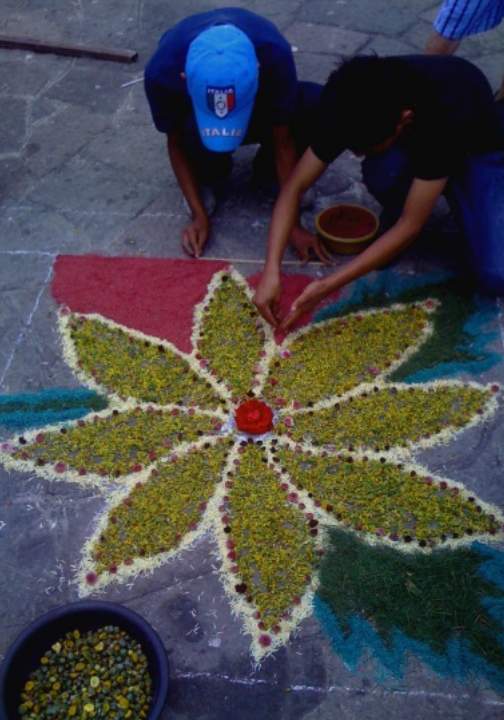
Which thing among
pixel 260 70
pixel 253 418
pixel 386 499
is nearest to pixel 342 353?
pixel 253 418

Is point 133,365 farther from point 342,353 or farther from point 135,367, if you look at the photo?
point 342,353

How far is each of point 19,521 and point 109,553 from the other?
0.37 metres

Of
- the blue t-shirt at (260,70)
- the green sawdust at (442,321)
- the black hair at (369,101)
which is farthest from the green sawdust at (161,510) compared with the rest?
the blue t-shirt at (260,70)

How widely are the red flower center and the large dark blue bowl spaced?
89cm

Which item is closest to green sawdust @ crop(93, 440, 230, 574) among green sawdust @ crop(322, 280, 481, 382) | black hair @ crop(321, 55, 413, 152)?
green sawdust @ crop(322, 280, 481, 382)

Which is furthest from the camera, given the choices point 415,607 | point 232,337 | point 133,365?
point 232,337

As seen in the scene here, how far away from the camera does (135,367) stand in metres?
3.13

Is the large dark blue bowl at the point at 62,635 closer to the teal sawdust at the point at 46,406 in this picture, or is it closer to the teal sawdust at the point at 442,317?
the teal sawdust at the point at 46,406

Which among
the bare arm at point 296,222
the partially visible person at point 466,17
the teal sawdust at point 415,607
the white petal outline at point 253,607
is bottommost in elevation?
the white petal outline at point 253,607

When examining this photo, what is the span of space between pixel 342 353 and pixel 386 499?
733 millimetres

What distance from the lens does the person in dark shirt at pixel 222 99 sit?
2.87m

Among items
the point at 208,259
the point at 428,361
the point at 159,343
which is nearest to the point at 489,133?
the point at 428,361

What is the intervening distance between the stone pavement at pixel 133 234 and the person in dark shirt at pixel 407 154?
0.40 m

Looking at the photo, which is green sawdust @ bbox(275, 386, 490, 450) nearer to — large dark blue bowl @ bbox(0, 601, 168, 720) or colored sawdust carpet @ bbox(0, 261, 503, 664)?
colored sawdust carpet @ bbox(0, 261, 503, 664)
